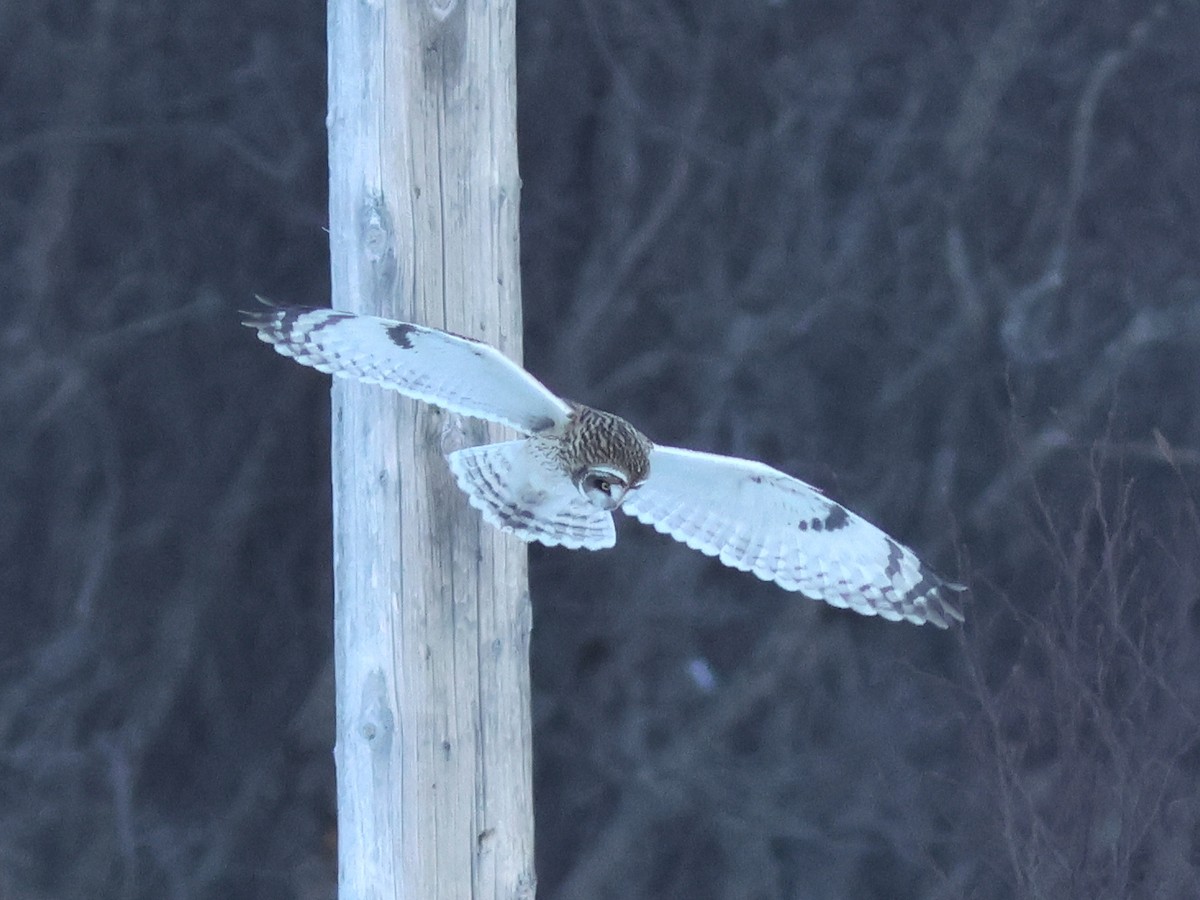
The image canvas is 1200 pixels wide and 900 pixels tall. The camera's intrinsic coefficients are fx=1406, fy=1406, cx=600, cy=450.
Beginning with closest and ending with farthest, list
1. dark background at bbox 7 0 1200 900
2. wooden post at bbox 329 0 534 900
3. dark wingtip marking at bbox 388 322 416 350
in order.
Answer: dark wingtip marking at bbox 388 322 416 350, wooden post at bbox 329 0 534 900, dark background at bbox 7 0 1200 900

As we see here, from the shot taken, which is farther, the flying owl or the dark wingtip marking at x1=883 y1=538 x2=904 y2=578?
the dark wingtip marking at x1=883 y1=538 x2=904 y2=578

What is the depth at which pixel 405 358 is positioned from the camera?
75.7 inches

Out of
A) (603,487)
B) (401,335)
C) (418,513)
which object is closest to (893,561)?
(603,487)

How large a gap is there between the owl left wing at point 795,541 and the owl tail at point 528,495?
0.10 meters

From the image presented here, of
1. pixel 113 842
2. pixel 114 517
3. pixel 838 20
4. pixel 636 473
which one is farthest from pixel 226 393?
pixel 838 20

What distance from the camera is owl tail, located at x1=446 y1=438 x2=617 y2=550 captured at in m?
2.02

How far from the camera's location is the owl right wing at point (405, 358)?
6.18 feet

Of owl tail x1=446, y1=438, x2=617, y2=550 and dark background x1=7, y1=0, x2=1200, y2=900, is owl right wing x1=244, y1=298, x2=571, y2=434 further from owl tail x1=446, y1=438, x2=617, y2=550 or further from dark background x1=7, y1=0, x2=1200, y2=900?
dark background x1=7, y1=0, x2=1200, y2=900

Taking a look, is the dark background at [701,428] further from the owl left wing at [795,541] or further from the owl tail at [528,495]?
the owl tail at [528,495]

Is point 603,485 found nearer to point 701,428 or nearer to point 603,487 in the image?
point 603,487

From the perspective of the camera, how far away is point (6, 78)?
124 inches

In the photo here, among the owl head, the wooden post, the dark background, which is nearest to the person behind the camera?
the wooden post

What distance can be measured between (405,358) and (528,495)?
0.30 metres

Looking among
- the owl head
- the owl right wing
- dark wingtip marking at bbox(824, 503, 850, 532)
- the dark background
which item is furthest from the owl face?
the dark background
